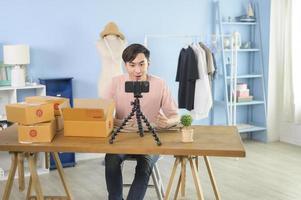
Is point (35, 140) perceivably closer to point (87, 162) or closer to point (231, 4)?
point (87, 162)

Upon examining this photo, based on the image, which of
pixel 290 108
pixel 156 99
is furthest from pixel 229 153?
pixel 290 108

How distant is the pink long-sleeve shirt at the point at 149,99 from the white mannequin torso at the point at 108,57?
1.24 meters

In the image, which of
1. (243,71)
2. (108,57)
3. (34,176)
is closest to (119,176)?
(34,176)

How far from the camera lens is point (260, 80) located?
5.42 metres

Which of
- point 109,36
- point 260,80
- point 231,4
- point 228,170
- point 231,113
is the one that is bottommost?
point 228,170

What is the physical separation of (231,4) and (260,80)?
104 cm

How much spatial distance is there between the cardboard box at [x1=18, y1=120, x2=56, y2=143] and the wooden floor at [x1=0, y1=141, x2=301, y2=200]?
3.91ft

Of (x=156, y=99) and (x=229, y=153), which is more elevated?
(x=156, y=99)

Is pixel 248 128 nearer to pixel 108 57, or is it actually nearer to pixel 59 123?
pixel 108 57

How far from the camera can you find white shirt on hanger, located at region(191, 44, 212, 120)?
179 inches

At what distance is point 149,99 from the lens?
9.55ft

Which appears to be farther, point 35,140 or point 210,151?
point 35,140

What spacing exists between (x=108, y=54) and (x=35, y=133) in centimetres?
190

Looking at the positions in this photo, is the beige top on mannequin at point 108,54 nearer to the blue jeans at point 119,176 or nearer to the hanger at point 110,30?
the hanger at point 110,30
